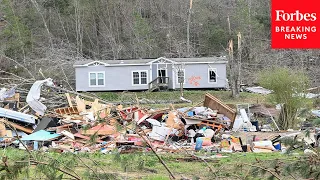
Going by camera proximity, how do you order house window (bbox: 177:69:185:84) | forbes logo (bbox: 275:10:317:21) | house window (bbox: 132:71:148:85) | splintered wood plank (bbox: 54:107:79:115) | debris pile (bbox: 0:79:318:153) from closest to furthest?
forbes logo (bbox: 275:10:317:21) → debris pile (bbox: 0:79:318:153) → splintered wood plank (bbox: 54:107:79:115) → house window (bbox: 177:69:185:84) → house window (bbox: 132:71:148:85)

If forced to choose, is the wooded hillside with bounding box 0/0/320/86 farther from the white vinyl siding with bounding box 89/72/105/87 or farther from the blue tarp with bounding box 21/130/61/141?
the blue tarp with bounding box 21/130/61/141

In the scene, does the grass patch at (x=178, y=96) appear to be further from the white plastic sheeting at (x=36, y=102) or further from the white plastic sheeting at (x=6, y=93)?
the white plastic sheeting at (x=36, y=102)

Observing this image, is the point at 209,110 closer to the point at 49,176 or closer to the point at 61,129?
the point at 61,129

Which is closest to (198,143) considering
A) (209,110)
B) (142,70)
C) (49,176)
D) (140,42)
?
(209,110)

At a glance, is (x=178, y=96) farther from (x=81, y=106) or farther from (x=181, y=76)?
(x=81, y=106)

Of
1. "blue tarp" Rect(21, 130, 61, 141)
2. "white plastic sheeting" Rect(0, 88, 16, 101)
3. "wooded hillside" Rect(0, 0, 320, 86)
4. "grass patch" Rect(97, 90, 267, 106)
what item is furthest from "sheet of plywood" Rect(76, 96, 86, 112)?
"wooded hillside" Rect(0, 0, 320, 86)

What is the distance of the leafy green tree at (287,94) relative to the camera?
65.4 feet

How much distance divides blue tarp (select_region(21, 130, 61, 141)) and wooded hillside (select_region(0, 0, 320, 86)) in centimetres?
2449

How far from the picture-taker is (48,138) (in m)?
14.9

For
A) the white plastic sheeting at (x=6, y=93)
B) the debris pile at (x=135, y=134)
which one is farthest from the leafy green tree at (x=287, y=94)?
the white plastic sheeting at (x=6, y=93)

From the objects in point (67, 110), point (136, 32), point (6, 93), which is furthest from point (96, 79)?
point (67, 110)

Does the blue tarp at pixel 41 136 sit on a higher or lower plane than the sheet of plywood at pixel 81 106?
lower

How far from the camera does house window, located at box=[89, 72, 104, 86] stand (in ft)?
112

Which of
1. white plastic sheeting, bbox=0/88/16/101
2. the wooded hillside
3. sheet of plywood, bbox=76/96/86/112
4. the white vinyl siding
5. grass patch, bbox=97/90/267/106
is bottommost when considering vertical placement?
grass patch, bbox=97/90/267/106
